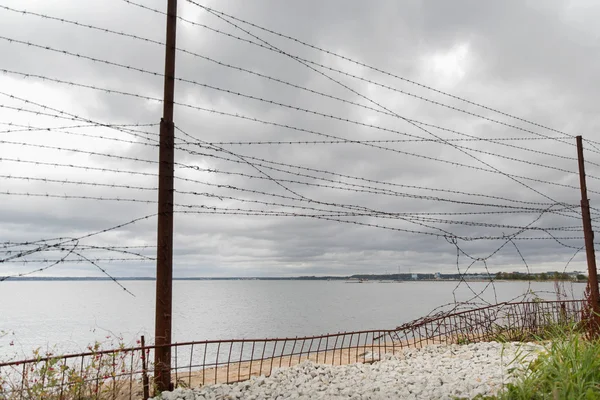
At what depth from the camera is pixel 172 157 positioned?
310 inches

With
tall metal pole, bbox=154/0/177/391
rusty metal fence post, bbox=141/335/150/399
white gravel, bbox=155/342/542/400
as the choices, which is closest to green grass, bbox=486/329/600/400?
white gravel, bbox=155/342/542/400

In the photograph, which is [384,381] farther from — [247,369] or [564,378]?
[247,369]

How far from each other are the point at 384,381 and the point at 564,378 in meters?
3.23

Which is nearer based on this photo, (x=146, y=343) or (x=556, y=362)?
(x=556, y=362)

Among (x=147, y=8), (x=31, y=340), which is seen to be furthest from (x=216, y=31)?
(x=31, y=340)

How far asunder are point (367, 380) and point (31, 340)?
37.9 meters

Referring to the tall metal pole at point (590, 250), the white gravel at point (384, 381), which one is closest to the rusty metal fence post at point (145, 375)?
the white gravel at point (384, 381)

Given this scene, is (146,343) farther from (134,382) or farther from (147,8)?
(147,8)

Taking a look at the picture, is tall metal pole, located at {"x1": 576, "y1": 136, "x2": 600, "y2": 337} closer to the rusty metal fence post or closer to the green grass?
the green grass

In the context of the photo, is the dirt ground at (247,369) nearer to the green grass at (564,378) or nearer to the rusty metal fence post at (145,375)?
the rusty metal fence post at (145,375)

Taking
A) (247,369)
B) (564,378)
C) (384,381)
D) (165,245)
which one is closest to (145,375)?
(165,245)

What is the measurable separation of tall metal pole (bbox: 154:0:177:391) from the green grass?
18.0ft

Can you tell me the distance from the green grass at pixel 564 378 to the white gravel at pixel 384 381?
468mm

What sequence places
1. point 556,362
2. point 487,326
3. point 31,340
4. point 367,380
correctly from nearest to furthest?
point 556,362 < point 367,380 < point 487,326 < point 31,340
